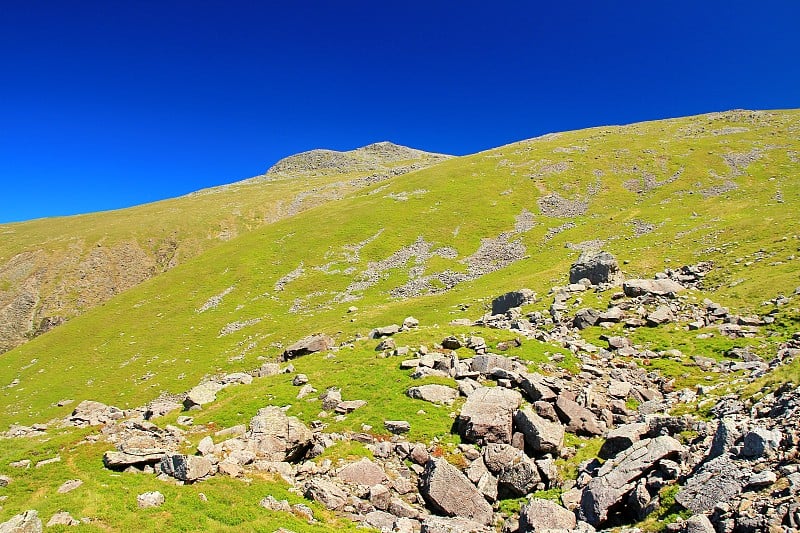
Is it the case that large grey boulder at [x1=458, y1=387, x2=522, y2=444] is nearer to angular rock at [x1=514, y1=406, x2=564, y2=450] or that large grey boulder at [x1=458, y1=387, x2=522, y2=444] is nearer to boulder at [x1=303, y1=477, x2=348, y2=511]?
angular rock at [x1=514, y1=406, x2=564, y2=450]

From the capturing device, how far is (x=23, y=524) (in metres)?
13.8

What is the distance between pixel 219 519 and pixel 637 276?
172 ft

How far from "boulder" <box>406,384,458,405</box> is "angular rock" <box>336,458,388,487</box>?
22.5 feet

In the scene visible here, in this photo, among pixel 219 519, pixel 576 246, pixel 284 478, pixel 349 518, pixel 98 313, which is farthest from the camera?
pixel 98 313

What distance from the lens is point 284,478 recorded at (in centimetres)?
1944

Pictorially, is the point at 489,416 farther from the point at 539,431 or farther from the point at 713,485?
the point at 713,485

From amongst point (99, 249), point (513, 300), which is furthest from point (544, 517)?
point (99, 249)

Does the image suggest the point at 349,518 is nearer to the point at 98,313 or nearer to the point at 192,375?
the point at 192,375

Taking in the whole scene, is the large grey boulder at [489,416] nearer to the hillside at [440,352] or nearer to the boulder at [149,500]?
the hillside at [440,352]

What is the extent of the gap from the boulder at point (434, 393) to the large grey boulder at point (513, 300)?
23021 millimetres

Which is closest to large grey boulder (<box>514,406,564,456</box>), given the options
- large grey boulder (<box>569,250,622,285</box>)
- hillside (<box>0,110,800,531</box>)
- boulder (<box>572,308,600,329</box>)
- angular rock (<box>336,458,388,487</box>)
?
hillside (<box>0,110,800,531</box>)

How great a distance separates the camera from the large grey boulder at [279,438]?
2153cm

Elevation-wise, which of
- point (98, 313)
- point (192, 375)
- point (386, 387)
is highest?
point (98, 313)

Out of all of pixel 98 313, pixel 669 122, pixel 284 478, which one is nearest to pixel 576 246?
pixel 284 478
